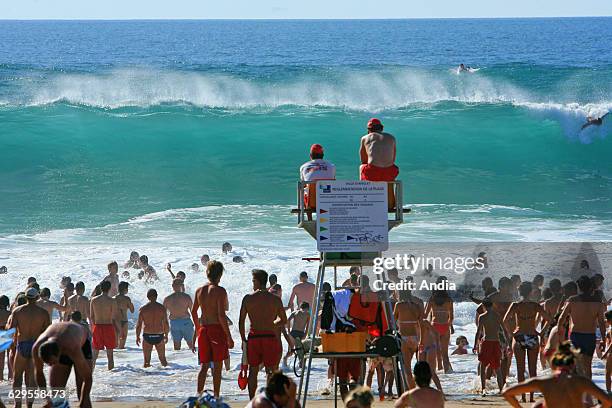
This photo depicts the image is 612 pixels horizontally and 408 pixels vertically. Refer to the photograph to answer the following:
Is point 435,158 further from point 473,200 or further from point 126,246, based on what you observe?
point 126,246

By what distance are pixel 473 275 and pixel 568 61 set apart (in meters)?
38.2

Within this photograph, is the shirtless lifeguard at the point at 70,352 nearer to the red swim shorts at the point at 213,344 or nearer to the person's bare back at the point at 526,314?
the red swim shorts at the point at 213,344

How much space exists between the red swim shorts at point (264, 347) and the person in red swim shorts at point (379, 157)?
1.57 meters

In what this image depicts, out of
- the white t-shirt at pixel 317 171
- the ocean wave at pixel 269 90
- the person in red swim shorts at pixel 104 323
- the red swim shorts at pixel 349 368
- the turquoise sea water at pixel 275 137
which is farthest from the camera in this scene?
the ocean wave at pixel 269 90

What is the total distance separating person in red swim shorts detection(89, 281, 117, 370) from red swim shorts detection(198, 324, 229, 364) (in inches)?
86.3

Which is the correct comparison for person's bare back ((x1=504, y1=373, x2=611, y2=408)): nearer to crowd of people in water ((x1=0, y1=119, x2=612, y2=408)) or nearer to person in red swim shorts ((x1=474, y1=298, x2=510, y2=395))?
crowd of people in water ((x1=0, y1=119, x2=612, y2=408))

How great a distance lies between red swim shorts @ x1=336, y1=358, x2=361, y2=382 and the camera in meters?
8.06

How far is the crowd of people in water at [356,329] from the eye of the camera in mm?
6402

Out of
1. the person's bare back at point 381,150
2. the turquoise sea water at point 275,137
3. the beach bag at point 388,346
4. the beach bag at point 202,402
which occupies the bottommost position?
the beach bag at point 202,402

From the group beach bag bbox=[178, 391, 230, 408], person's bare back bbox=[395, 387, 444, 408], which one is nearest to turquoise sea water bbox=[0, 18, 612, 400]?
person's bare back bbox=[395, 387, 444, 408]

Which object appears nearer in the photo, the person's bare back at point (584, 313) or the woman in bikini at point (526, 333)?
the person's bare back at point (584, 313)

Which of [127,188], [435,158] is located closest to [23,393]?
[127,188]

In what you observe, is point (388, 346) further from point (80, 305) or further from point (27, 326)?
point (80, 305)

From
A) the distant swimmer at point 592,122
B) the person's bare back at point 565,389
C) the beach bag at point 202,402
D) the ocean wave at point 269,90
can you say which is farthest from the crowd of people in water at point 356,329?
the ocean wave at point 269,90
